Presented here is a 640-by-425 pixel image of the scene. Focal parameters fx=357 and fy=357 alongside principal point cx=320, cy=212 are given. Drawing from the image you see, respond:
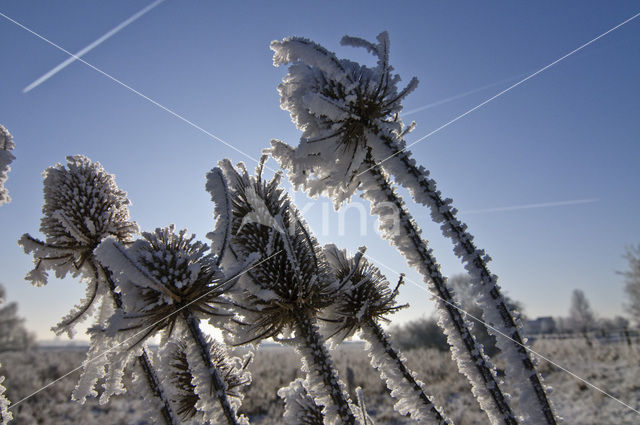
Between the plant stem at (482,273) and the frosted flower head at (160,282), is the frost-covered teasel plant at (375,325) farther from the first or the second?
the frosted flower head at (160,282)

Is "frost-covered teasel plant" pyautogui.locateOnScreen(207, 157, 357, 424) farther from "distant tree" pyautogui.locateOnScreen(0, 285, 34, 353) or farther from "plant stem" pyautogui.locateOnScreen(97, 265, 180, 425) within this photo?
"distant tree" pyautogui.locateOnScreen(0, 285, 34, 353)

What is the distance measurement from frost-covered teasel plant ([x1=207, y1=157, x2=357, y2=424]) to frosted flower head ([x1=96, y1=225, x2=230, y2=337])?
15 centimetres

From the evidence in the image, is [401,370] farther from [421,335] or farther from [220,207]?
[421,335]

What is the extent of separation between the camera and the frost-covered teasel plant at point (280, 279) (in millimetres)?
1829

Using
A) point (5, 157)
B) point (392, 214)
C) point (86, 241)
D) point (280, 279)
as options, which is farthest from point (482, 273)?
point (5, 157)

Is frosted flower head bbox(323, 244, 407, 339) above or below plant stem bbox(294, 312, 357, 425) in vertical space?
above

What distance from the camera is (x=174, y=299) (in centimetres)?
169

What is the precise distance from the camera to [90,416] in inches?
478

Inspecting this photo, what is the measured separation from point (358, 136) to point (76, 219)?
183 centimetres

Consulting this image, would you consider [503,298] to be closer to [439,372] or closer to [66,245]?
[66,245]

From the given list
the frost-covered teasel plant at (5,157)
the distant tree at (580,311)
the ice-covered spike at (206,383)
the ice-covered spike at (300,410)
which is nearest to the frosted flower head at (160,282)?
the ice-covered spike at (206,383)

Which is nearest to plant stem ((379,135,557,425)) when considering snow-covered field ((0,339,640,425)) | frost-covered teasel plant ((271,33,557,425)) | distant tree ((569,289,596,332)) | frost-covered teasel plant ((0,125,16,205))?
frost-covered teasel plant ((271,33,557,425))

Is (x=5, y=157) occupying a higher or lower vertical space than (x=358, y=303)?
higher

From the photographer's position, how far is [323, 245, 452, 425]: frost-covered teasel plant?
2.10 meters
